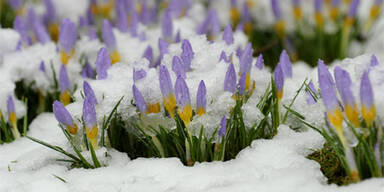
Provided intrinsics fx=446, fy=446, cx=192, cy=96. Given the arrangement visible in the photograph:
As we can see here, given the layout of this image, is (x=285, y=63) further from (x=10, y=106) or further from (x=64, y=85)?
(x=10, y=106)

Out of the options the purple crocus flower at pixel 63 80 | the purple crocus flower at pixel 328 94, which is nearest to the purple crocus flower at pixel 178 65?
the purple crocus flower at pixel 328 94

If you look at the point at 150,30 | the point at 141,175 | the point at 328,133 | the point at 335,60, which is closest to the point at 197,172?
the point at 141,175

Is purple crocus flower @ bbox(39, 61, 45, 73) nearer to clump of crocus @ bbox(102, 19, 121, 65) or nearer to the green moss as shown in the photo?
clump of crocus @ bbox(102, 19, 121, 65)

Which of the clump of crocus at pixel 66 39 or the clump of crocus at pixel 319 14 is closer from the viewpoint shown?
the clump of crocus at pixel 66 39

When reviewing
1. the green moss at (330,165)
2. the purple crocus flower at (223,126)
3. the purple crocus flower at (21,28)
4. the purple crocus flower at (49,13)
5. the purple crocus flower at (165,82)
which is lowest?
the green moss at (330,165)

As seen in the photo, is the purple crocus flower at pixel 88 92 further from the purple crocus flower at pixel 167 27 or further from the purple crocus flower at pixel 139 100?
the purple crocus flower at pixel 167 27

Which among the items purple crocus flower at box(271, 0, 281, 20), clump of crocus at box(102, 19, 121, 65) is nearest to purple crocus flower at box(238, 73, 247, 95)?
clump of crocus at box(102, 19, 121, 65)

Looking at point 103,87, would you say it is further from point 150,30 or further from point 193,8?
point 193,8
